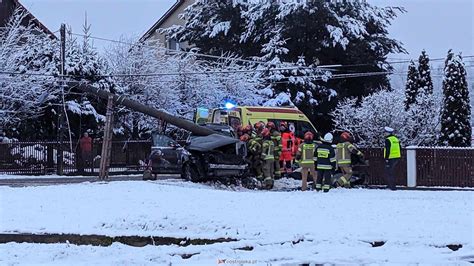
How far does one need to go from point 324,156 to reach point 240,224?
6.10 meters

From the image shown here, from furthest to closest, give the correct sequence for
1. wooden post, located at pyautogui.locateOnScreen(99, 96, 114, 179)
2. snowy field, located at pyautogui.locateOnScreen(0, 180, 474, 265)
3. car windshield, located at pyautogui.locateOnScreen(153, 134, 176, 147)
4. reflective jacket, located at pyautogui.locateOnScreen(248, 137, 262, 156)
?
car windshield, located at pyautogui.locateOnScreen(153, 134, 176, 147)
wooden post, located at pyautogui.locateOnScreen(99, 96, 114, 179)
reflective jacket, located at pyautogui.locateOnScreen(248, 137, 262, 156)
snowy field, located at pyautogui.locateOnScreen(0, 180, 474, 265)

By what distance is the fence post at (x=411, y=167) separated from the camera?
773 inches

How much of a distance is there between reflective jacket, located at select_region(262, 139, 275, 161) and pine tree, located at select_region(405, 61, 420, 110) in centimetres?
1480

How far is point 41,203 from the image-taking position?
1296cm

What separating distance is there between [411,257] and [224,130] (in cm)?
1165

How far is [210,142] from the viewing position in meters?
18.1

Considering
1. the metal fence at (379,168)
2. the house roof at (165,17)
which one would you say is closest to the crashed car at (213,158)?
the metal fence at (379,168)

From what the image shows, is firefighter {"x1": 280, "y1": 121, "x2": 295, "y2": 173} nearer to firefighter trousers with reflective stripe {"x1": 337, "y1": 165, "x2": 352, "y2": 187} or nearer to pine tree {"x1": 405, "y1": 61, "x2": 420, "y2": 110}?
firefighter trousers with reflective stripe {"x1": 337, "y1": 165, "x2": 352, "y2": 187}

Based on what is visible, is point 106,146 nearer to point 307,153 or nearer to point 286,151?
point 286,151

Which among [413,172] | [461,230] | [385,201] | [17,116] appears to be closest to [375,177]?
[413,172]

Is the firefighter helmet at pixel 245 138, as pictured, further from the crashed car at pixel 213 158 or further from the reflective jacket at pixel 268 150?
the reflective jacket at pixel 268 150

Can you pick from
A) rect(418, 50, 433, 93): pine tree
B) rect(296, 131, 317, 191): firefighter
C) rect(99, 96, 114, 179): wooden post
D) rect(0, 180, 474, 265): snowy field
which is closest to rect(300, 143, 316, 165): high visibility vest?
rect(296, 131, 317, 191): firefighter

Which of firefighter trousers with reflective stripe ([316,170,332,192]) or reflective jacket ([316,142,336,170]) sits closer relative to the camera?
firefighter trousers with reflective stripe ([316,170,332,192])

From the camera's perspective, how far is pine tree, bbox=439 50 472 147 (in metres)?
27.0
